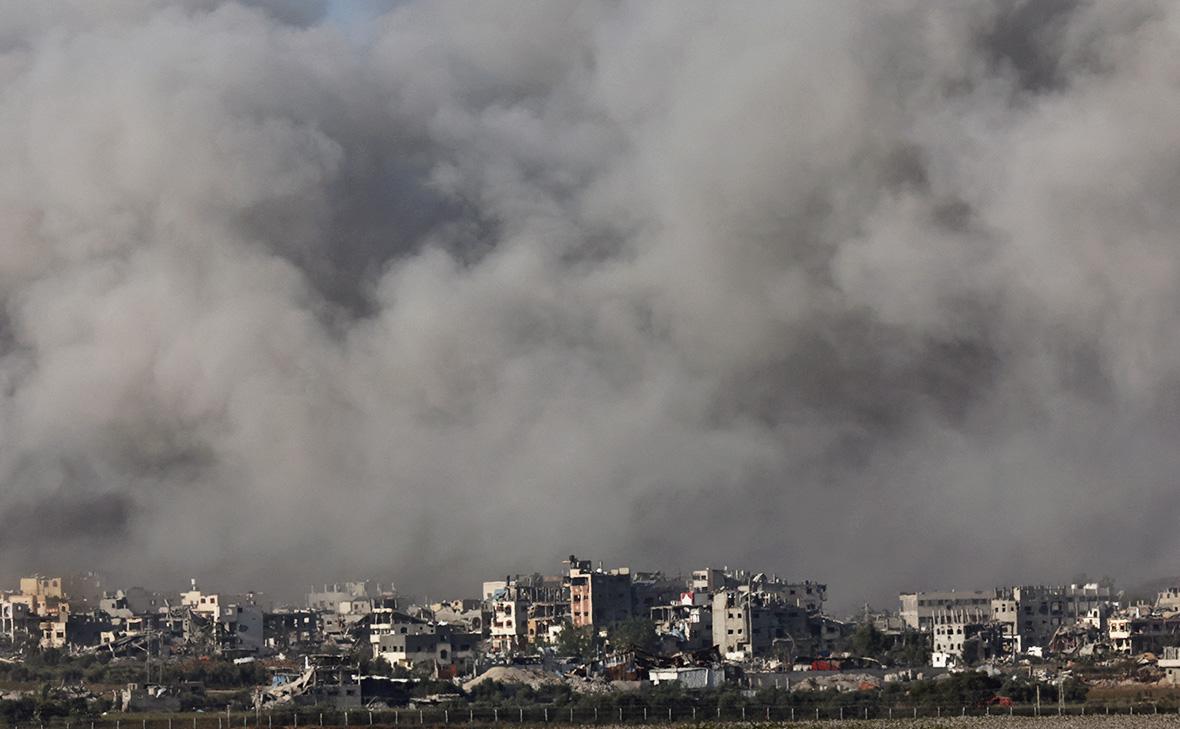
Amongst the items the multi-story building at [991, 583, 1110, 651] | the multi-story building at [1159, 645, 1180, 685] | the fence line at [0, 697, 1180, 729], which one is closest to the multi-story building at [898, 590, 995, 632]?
the multi-story building at [991, 583, 1110, 651]

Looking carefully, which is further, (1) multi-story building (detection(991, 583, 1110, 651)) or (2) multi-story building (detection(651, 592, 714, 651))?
(1) multi-story building (detection(991, 583, 1110, 651))

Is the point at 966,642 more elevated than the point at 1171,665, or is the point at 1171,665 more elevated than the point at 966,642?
the point at 966,642

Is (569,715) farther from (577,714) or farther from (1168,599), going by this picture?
(1168,599)

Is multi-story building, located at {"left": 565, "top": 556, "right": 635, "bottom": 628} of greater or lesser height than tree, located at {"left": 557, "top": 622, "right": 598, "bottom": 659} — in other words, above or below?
above

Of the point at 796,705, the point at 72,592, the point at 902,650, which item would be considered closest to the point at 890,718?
the point at 796,705

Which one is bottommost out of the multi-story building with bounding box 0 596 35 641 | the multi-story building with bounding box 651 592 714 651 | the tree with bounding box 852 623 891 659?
the tree with bounding box 852 623 891 659

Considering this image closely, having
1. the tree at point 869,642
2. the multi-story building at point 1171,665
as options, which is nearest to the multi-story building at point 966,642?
the tree at point 869,642

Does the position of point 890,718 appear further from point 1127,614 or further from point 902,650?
point 1127,614

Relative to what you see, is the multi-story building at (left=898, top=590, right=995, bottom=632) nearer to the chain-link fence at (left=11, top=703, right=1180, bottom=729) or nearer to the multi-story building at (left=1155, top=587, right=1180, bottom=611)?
the multi-story building at (left=1155, top=587, right=1180, bottom=611)

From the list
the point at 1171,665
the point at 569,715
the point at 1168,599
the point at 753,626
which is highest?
the point at 1168,599

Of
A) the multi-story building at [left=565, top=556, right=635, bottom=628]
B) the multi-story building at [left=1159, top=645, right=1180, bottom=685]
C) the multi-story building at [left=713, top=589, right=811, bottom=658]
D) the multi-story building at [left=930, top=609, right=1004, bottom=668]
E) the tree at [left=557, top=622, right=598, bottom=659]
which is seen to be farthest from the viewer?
the multi-story building at [left=565, top=556, right=635, bottom=628]

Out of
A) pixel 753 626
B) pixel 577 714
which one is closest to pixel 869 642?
pixel 753 626

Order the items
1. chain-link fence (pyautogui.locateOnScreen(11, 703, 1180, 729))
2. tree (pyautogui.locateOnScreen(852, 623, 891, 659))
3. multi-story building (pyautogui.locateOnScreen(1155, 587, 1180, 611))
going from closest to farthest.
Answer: chain-link fence (pyautogui.locateOnScreen(11, 703, 1180, 729)) → tree (pyautogui.locateOnScreen(852, 623, 891, 659)) → multi-story building (pyautogui.locateOnScreen(1155, 587, 1180, 611))
